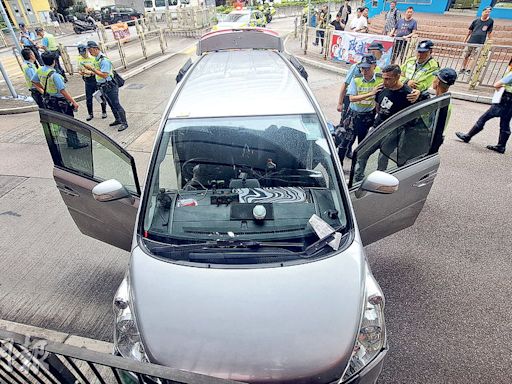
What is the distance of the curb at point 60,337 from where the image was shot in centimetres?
274

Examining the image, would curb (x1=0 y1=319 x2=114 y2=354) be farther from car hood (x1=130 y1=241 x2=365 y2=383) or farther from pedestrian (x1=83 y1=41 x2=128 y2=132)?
pedestrian (x1=83 y1=41 x2=128 y2=132)

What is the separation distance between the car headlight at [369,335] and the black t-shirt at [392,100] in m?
2.88

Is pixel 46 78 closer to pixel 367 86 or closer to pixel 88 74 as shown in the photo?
pixel 88 74

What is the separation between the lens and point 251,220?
245 centimetres

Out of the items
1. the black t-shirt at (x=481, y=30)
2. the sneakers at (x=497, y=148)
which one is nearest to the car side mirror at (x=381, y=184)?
the sneakers at (x=497, y=148)

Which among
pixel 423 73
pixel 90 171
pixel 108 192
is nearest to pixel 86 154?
pixel 90 171

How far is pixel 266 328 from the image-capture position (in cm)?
178

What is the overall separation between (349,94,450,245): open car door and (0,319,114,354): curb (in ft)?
8.49

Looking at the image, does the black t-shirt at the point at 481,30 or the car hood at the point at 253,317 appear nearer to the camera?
the car hood at the point at 253,317

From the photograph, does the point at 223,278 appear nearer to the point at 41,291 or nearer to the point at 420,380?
the point at 420,380

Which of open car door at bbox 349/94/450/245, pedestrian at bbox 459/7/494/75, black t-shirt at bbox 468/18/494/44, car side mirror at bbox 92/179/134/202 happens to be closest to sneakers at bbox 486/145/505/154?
open car door at bbox 349/94/450/245

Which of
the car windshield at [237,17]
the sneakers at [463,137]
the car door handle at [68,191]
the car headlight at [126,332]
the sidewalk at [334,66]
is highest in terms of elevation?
the car windshield at [237,17]

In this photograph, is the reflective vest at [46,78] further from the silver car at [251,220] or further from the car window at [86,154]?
the car window at [86,154]

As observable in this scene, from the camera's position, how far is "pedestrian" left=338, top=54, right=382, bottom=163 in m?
4.43
